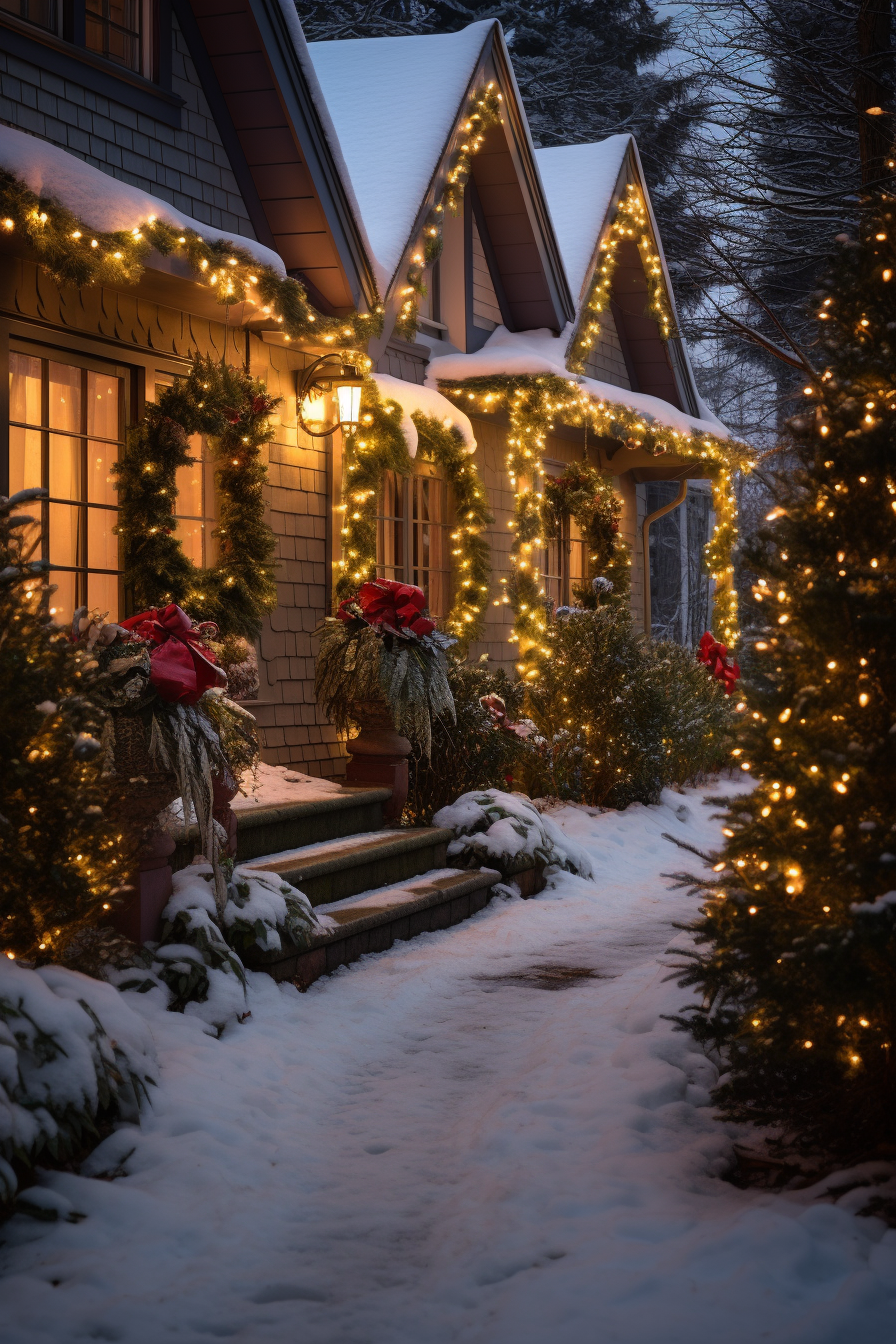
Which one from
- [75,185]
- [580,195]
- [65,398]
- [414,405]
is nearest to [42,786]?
[75,185]

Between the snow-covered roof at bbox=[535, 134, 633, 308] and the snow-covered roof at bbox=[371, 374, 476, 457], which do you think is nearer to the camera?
the snow-covered roof at bbox=[371, 374, 476, 457]

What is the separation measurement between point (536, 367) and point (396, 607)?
3975 millimetres

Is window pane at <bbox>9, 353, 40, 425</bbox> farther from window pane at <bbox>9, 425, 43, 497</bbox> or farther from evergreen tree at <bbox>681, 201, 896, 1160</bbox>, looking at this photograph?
evergreen tree at <bbox>681, 201, 896, 1160</bbox>

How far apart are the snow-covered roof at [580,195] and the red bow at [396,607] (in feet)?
20.9

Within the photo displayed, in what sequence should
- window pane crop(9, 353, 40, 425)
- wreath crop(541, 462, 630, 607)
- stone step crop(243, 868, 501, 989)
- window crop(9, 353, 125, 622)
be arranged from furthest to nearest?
wreath crop(541, 462, 630, 607)
window crop(9, 353, 125, 622)
window pane crop(9, 353, 40, 425)
stone step crop(243, 868, 501, 989)

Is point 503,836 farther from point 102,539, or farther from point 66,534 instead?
point 66,534

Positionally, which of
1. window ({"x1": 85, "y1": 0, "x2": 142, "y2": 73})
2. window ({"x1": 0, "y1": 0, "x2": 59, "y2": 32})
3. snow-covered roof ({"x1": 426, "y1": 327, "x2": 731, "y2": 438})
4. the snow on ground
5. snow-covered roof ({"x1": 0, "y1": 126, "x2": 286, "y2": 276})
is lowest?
the snow on ground

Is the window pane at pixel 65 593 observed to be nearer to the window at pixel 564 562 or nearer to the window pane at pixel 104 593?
the window pane at pixel 104 593

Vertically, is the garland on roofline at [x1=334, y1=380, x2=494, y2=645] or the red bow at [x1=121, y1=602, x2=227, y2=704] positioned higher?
the garland on roofline at [x1=334, y1=380, x2=494, y2=645]

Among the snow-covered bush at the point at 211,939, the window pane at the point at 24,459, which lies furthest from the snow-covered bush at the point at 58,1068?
the window pane at the point at 24,459

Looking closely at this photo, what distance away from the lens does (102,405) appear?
24.5 feet

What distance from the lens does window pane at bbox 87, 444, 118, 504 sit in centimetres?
744

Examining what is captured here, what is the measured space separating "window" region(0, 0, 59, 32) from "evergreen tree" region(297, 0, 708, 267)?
65.0 feet

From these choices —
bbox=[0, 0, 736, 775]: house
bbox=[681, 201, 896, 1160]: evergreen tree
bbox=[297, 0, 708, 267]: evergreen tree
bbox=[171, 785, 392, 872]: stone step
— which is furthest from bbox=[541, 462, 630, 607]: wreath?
bbox=[297, 0, 708, 267]: evergreen tree
